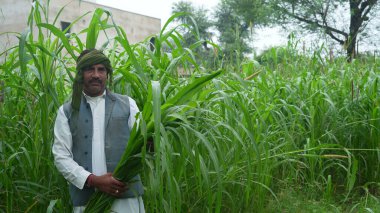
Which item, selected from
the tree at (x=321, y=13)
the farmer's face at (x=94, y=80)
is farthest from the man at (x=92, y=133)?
the tree at (x=321, y=13)

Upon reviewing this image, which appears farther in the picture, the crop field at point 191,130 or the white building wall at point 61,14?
the white building wall at point 61,14

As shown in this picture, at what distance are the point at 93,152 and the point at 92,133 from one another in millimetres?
70

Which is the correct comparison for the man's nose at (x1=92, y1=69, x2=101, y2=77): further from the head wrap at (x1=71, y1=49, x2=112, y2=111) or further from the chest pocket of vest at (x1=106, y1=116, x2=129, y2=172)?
the chest pocket of vest at (x1=106, y1=116, x2=129, y2=172)

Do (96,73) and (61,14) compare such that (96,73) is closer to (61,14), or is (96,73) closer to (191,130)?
(191,130)

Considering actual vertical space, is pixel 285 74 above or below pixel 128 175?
above

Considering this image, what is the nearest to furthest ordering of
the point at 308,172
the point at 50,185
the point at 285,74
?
the point at 50,185, the point at 308,172, the point at 285,74

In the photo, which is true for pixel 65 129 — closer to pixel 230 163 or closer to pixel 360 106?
pixel 230 163

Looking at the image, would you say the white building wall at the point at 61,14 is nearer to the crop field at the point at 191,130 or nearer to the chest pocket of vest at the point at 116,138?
the crop field at the point at 191,130

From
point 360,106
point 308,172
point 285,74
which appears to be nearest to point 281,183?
point 308,172

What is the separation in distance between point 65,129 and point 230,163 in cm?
90

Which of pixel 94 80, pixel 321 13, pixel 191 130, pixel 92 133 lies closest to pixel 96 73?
pixel 94 80

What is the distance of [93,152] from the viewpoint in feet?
5.54

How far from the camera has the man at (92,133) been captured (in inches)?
65.8

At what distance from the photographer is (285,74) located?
3.59 m
